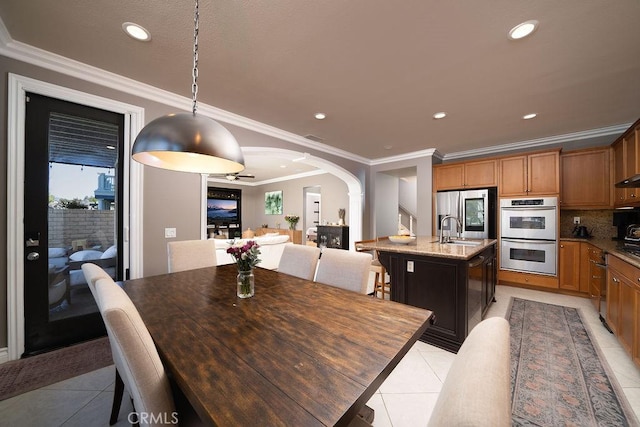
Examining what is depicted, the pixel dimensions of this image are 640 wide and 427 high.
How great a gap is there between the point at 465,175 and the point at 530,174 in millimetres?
935

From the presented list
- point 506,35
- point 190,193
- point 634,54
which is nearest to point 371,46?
point 506,35

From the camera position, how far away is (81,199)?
2.41 m

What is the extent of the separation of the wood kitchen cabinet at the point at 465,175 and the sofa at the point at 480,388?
460 cm

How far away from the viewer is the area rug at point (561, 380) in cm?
156

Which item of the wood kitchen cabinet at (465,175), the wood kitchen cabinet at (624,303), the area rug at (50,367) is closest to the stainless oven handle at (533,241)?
the wood kitchen cabinet at (465,175)

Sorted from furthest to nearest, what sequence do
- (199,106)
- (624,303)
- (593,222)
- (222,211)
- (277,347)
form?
(222,211), (593,222), (199,106), (624,303), (277,347)

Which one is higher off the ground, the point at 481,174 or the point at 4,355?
the point at 481,174

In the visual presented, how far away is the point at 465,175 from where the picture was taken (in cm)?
461

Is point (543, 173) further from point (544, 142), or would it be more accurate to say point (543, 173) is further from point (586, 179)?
→ point (544, 142)

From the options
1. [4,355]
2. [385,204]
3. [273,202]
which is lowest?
[4,355]

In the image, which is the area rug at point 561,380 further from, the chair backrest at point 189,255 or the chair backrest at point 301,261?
the chair backrest at point 189,255

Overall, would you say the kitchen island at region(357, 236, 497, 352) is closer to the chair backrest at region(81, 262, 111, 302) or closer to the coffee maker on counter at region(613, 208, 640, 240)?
the chair backrest at region(81, 262, 111, 302)

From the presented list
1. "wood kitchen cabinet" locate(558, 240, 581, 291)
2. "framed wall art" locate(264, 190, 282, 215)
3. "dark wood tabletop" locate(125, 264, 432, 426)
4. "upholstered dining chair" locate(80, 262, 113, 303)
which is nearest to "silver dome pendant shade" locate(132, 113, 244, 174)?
"upholstered dining chair" locate(80, 262, 113, 303)

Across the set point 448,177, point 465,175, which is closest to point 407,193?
point 448,177
